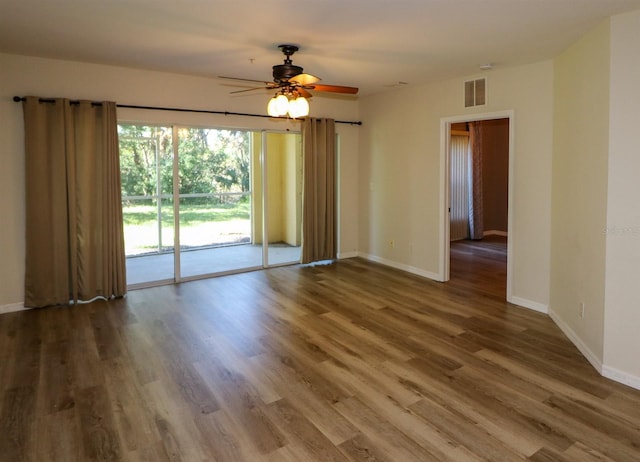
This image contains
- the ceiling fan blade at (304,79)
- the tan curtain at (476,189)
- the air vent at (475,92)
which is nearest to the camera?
the ceiling fan blade at (304,79)

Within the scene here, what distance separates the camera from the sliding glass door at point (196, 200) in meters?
5.48

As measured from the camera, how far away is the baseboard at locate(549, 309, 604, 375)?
324 cm

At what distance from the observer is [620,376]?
3.07 metres

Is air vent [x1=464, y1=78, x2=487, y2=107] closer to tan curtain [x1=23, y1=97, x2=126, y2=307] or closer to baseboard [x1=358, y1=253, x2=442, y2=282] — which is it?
baseboard [x1=358, y1=253, x2=442, y2=282]

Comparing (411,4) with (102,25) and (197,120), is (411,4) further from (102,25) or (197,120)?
(197,120)

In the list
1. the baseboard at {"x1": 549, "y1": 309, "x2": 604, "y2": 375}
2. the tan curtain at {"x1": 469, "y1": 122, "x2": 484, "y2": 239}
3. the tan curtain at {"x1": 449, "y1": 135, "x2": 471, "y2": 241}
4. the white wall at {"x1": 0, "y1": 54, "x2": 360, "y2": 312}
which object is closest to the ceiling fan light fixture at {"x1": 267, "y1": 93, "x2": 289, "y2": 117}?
the white wall at {"x1": 0, "y1": 54, "x2": 360, "y2": 312}

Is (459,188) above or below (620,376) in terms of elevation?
above

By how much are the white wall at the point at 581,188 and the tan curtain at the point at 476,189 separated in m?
4.60

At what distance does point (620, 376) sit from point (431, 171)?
11.0ft

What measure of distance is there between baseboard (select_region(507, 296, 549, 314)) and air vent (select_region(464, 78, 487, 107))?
2.30m

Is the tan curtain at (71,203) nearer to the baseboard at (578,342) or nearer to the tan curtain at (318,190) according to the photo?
the tan curtain at (318,190)

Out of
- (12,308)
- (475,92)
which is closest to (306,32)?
(475,92)

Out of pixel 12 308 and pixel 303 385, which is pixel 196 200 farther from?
pixel 303 385

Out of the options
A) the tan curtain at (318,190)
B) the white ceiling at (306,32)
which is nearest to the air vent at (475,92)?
the white ceiling at (306,32)
